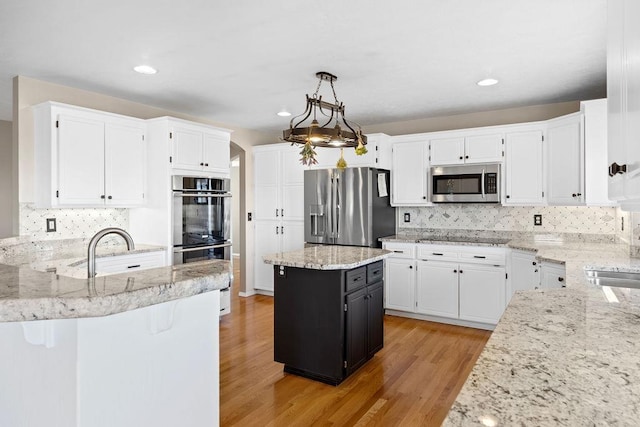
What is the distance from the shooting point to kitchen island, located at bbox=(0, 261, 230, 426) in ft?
3.63

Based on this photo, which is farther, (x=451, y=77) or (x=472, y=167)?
(x=472, y=167)

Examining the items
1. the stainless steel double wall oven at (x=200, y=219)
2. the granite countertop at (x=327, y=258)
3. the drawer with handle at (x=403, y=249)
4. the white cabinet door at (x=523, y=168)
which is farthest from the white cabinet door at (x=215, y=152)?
the white cabinet door at (x=523, y=168)

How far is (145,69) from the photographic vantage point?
334cm

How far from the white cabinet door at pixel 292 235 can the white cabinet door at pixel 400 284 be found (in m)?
1.31

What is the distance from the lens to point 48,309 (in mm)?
1025

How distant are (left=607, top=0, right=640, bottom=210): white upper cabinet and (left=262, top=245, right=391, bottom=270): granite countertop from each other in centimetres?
193

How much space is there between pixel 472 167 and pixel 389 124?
4.43 feet

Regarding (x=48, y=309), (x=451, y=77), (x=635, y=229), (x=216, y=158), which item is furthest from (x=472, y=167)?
(x=48, y=309)

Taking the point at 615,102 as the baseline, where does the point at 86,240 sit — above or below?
below

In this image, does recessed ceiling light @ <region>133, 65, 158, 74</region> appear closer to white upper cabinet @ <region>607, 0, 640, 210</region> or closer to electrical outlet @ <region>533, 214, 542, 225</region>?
white upper cabinet @ <region>607, 0, 640, 210</region>

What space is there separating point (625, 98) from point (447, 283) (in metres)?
3.81

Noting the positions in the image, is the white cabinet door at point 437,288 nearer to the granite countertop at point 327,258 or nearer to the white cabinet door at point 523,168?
the white cabinet door at point 523,168

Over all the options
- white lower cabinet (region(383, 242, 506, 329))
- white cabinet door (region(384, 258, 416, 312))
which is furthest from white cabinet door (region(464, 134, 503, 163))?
white cabinet door (region(384, 258, 416, 312))

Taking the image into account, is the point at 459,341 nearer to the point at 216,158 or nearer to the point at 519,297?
the point at 519,297
